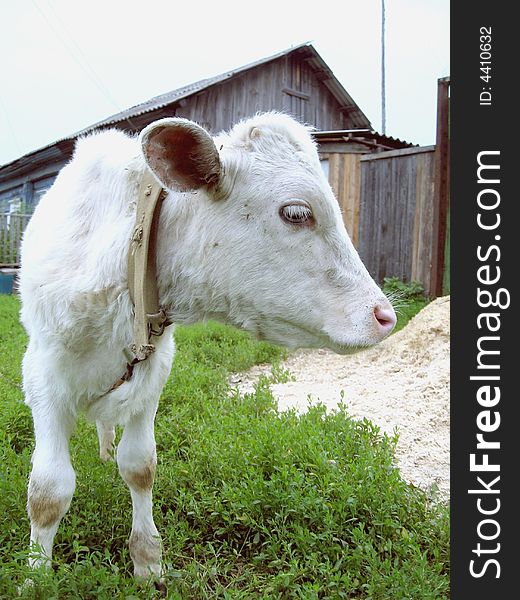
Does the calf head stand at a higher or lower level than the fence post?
lower

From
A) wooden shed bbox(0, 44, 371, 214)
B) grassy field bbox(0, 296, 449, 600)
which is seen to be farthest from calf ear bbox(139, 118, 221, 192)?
wooden shed bbox(0, 44, 371, 214)

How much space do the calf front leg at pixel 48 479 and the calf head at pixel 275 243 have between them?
92cm

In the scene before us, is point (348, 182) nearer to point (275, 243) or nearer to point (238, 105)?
point (238, 105)

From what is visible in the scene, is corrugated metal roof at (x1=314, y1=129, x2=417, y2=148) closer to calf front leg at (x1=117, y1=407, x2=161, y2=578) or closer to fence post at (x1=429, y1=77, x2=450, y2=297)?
fence post at (x1=429, y1=77, x2=450, y2=297)

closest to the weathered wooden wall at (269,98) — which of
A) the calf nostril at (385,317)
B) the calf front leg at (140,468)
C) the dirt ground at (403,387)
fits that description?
the dirt ground at (403,387)

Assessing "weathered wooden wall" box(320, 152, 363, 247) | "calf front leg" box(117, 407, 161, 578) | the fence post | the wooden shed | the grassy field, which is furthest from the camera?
the wooden shed

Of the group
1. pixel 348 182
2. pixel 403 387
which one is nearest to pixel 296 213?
pixel 403 387

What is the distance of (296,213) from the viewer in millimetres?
2043

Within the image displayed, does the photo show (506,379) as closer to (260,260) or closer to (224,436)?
(260,260)

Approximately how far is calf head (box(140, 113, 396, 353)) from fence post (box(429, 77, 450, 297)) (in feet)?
22.5

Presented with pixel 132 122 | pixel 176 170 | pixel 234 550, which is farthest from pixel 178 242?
pixel 132 122

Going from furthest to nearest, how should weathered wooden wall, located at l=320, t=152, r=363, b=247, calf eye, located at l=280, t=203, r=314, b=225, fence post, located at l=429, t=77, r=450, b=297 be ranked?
weathered wooden wall, located at l=320, t=152, r=363, b=247 < fence post, located at l=429, t=77, r=450, b=297 < calf eye, located at l=280, t=203, r=314, b=225

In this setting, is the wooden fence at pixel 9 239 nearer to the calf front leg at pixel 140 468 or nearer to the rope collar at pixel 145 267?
the calf front leg at pixel 140 468

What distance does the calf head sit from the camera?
2.01 m
